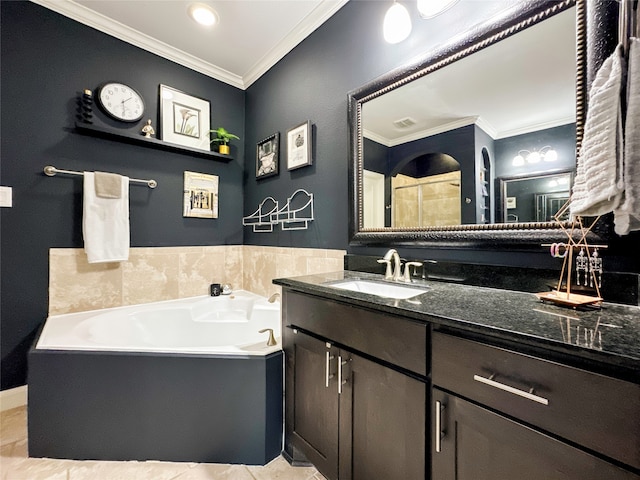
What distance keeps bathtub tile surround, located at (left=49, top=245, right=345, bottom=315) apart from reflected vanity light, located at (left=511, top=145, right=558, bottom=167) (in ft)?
3.48

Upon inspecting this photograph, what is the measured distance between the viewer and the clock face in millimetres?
2088

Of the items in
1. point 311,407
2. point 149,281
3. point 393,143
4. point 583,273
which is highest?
point 393,143

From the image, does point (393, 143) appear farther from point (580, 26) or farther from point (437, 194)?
point (580, 26)

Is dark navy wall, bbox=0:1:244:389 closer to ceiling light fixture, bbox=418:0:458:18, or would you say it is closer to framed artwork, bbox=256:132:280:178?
framed artwork, bbox=256:132:280:178

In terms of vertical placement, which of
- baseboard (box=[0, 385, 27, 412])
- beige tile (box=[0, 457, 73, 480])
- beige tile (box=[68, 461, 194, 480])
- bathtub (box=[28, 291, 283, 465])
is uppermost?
bathtub (box=[28, 291, 283, 465])

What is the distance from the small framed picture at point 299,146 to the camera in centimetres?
205

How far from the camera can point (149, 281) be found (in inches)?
88.8

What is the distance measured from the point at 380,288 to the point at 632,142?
101 cm

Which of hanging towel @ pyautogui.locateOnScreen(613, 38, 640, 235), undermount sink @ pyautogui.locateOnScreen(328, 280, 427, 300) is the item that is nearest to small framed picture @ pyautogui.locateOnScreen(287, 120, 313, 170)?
undermount sink @ pyautogui.locateOnScreen(328, 280, 427, 300)

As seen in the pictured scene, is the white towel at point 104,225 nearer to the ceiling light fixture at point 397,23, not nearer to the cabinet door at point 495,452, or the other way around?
the ceiling light fixture at point 397,23

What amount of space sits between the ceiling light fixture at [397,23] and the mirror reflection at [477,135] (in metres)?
0.24

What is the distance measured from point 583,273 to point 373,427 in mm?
897

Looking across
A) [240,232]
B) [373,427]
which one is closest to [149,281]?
[240,232]

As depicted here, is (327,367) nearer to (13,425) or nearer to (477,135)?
(477,135)
